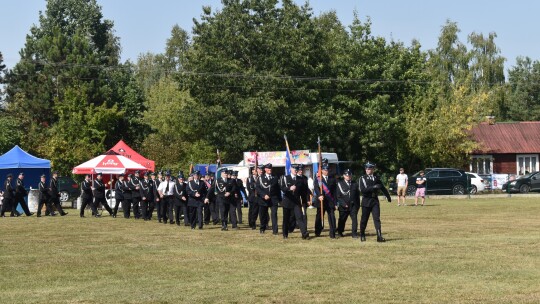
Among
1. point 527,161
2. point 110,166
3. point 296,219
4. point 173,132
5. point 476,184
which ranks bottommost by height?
point 296,219

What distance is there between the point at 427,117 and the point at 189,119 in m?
16.9

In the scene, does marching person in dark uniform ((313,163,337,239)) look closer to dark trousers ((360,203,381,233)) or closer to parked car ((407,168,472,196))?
dark trousers ((360,203,381,233))

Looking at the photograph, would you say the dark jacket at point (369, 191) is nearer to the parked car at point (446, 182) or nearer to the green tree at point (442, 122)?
the parked car at point (446, 182)

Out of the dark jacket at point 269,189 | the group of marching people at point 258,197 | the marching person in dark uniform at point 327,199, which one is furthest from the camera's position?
the dark jacket at point 269,189

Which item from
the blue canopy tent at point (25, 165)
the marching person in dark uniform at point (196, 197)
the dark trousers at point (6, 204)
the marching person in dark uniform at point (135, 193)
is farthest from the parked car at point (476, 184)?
the marching person in dark uniform at point (196, 197)

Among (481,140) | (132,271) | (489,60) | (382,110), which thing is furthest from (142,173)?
(489,60)

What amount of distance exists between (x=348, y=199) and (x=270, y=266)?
23.5 ft

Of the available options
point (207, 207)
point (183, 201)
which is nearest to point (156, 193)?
point (207, 207)

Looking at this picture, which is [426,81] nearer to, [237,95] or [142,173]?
[237,95]

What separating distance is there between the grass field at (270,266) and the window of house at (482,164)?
1890 inches

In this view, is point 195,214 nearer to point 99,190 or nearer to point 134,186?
point 134,186

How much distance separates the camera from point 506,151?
76375mm

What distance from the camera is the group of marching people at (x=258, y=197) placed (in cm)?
2433

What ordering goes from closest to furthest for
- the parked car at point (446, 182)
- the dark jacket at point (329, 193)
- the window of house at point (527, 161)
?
the dark jacket at point (329, 193) → the parked car at point (446, 182) → the window of house at point (527, 161)
